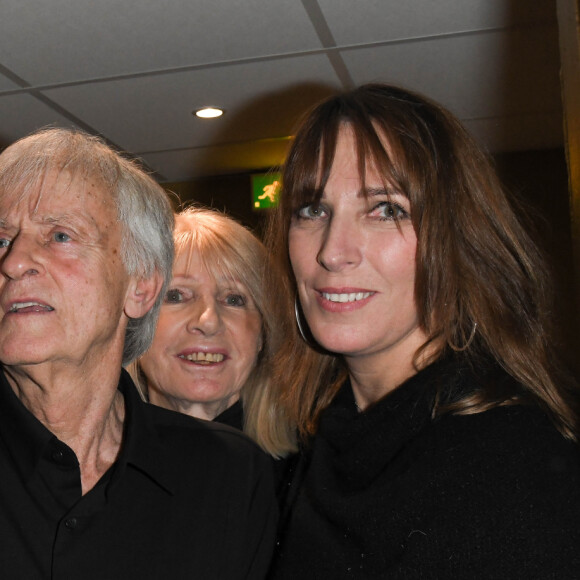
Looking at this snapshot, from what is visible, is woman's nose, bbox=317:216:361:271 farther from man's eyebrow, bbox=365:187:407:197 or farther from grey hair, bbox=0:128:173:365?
grey hair, bbox=0:128:173:365

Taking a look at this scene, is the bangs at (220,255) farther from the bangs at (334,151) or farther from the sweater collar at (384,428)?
the sweater collar at (384,428)

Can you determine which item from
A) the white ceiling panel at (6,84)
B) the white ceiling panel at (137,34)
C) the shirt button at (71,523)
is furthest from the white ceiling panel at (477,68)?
the shirt button at (71,523)

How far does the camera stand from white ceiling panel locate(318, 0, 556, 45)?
304 centimetres

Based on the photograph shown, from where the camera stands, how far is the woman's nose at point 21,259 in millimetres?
1504

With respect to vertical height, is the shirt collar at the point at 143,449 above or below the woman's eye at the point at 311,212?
below

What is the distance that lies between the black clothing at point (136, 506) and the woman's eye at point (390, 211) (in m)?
0.65

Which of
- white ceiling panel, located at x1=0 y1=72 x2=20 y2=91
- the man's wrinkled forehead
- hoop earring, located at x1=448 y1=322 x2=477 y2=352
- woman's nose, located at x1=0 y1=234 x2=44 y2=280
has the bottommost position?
hoop earring, located at x1=448 y1=322 x2=477 y2=352

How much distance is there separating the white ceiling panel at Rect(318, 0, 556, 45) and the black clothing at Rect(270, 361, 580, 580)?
1996 mm

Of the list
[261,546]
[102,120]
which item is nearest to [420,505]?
[261,546]

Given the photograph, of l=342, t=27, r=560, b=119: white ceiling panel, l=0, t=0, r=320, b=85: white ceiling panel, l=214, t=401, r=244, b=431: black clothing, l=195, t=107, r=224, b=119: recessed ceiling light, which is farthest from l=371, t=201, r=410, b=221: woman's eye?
l=195, t=107, r=224, b=119: recessed ceiling light

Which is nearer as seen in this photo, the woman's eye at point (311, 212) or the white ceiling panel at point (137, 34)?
the woman's eye at point (311, 212)

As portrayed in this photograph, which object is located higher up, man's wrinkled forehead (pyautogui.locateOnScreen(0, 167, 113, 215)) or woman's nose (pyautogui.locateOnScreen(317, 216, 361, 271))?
man's wrinkled forehead (pyautogui.locateOnScreen(0, 167, 113, 215))

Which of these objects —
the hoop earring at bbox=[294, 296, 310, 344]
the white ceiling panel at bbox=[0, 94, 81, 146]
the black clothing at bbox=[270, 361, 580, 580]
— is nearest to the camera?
the black clothing at bbox=[270, 361, 580, 580]

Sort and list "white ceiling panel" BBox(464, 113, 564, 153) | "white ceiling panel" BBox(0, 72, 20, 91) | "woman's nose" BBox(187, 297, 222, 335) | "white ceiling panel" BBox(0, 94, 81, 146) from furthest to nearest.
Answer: "white ceiling panel" BBox(464, 113, 564, 153)
"white ceiling panel" BBox(0, 94, 81, 146)
"white ceiling panel" BBox(0, 72, 20, 91)
"woman's nose" BBox(187, 297, 222, 335)
